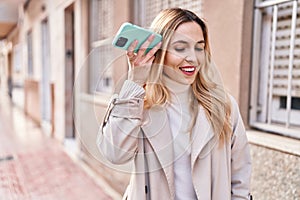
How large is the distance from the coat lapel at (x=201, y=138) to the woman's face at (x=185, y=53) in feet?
0.41

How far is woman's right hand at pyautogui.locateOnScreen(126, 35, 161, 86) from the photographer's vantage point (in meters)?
0.79

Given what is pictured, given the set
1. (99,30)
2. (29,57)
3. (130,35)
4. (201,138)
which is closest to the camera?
(130,35)

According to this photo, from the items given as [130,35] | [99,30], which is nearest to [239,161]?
[130,35]

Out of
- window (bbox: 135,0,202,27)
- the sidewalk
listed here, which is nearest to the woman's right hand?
window (bbox: 135,0,202,27)

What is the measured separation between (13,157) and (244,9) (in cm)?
383

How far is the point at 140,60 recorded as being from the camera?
2.66ft

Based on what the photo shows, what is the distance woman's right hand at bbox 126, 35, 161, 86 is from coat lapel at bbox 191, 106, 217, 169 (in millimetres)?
208

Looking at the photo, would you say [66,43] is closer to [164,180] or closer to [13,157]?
[13,157]

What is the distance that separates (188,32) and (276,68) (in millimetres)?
1036

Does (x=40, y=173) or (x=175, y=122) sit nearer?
(x=175, y=122)

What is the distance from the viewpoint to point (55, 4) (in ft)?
16.8

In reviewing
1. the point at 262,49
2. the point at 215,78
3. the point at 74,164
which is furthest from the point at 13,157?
the point at 215,78

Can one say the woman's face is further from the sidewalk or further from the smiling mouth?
the sidewalk

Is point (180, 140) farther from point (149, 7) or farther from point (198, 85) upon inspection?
point (149, 7)
